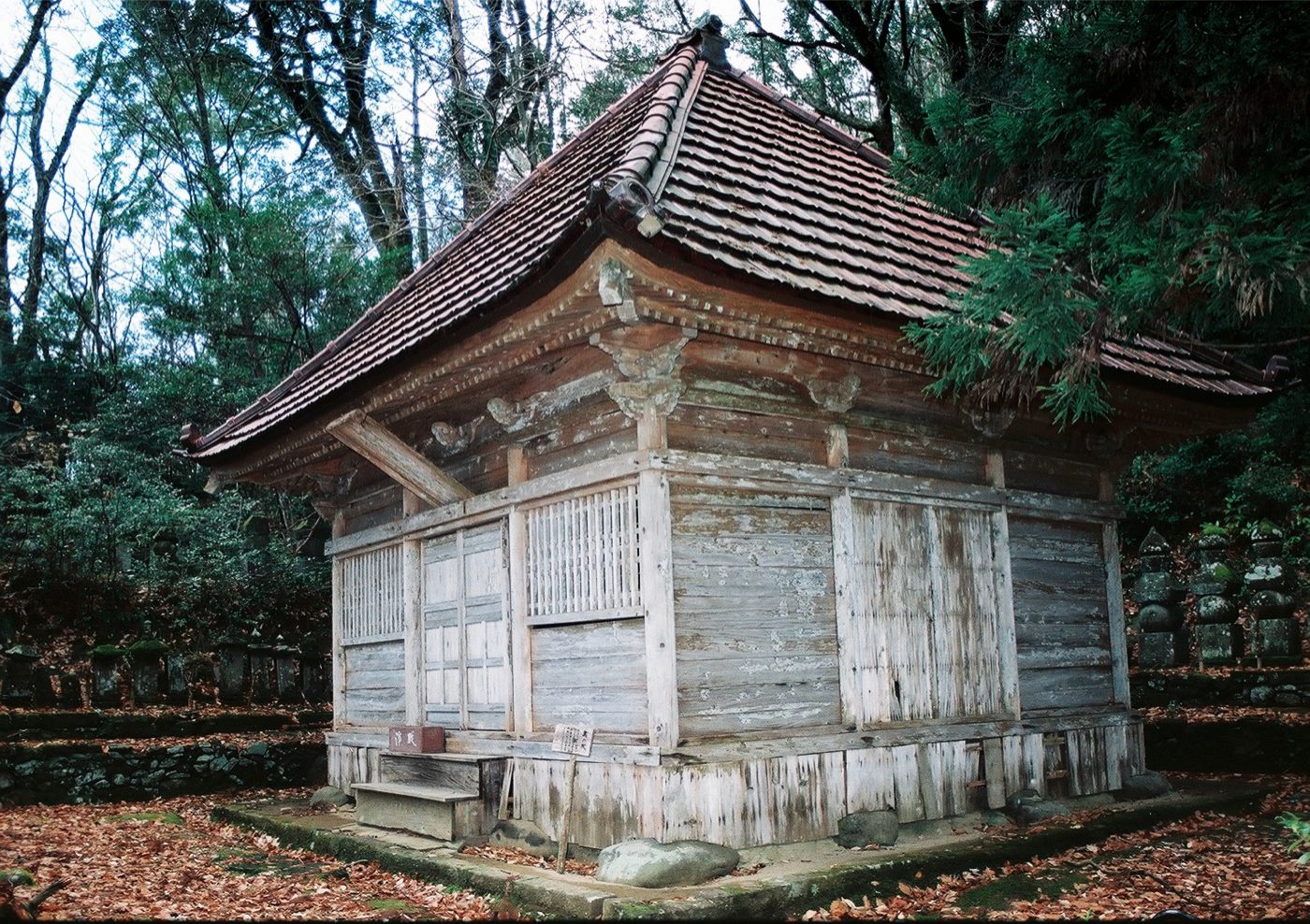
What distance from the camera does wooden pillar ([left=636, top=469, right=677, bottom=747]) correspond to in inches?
244

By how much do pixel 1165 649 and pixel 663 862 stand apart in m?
7.35

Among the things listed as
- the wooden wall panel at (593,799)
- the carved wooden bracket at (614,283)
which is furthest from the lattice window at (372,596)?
the carved wooden bracket at (614,283)

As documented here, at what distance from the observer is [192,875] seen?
279 inches

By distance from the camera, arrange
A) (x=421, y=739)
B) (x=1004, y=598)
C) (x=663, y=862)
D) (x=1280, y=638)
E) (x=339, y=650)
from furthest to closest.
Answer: (x=339, y=650) → (x=1280, y=638) → (x=1004, y=598) → (x=421, y=739) → (x=663, y=862)

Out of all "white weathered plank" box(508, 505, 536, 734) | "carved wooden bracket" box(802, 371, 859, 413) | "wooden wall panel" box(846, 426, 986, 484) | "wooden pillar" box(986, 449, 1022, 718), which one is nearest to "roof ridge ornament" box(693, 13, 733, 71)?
"carved wooden bracket" box(802, 371, 859, 413)

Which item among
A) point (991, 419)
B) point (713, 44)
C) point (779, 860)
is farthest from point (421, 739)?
point (713, 44)

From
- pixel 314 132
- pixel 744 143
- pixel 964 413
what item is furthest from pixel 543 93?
pixel 964 413

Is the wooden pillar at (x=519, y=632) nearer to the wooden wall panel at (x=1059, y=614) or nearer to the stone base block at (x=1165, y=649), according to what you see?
the wooden wall panel at (x=1059, y=614)

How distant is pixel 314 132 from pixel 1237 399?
1881 cm

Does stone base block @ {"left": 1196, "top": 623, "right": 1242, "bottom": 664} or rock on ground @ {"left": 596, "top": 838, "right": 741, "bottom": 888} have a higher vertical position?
stone base block @ {"left": 1196, "top": 623, "right": 1242, "bottom": 664}

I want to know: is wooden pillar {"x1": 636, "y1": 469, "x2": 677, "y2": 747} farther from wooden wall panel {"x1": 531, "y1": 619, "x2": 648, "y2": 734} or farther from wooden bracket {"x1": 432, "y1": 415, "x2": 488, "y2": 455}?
wooden bracket {"x1": 432, "y1": 415, "x2": 488, "y2": 455}

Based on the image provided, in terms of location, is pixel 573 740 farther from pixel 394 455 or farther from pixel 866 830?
pixel 394 455

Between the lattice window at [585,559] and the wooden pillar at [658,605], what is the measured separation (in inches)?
6.4

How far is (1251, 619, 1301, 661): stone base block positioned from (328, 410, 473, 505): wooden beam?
7622 millimetres
